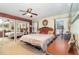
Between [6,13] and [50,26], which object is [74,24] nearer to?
[50,26]

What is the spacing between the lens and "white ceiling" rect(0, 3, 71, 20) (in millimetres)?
2121

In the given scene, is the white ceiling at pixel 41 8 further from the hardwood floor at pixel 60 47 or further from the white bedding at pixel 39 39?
the hardwood floor at pixel 60 47

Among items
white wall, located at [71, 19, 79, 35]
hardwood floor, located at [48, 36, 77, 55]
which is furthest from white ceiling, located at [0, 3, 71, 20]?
hardwood floor, located at [48, 36, 77, 55]

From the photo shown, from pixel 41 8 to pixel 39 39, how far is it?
1.44 feet

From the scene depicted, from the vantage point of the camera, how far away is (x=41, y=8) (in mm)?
2139

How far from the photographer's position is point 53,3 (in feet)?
7.04

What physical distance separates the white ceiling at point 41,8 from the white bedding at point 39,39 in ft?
0.86

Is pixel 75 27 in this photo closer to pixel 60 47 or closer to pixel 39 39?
pixel 60 47

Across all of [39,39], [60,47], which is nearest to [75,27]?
[60,47]

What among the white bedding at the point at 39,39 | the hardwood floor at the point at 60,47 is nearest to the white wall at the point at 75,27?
the hardwood floor at the point at 60,47

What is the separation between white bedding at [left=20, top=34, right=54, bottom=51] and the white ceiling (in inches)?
10.4

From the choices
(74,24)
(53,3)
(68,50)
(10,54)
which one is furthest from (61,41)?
(10,54)
